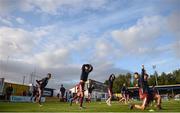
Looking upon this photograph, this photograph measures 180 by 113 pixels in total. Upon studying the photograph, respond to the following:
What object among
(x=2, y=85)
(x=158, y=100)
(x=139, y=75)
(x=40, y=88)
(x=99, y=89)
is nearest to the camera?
(x=139, y=75)

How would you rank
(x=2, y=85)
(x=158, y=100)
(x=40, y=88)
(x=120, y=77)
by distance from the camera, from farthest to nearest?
1. (x=120, y=77)
2. (x=2, y=85)
3. (x=40, y=88)
4. (x=158, y=100)

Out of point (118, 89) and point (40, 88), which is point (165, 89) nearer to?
point (118, 89)

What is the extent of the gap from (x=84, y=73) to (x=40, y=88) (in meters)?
6.57

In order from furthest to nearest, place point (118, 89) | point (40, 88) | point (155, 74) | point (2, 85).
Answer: point (118, 89)
point (155, 74)
point (2, 85)
point (40, 88)

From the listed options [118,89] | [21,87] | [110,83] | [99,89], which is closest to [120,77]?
[118,89]

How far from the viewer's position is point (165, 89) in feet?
363

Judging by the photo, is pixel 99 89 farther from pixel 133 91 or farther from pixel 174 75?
pixel 174 75

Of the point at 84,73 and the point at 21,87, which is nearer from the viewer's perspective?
the point at 84,73

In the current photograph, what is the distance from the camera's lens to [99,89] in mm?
95562

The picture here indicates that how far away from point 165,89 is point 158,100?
3813 inches

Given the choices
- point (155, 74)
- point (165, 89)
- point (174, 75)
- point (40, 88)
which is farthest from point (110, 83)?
point (174, 75)

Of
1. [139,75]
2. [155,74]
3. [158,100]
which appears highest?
[155,74]

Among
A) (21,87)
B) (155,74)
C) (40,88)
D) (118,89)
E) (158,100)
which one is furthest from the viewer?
(118,89)

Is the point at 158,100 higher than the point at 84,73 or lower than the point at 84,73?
lower
